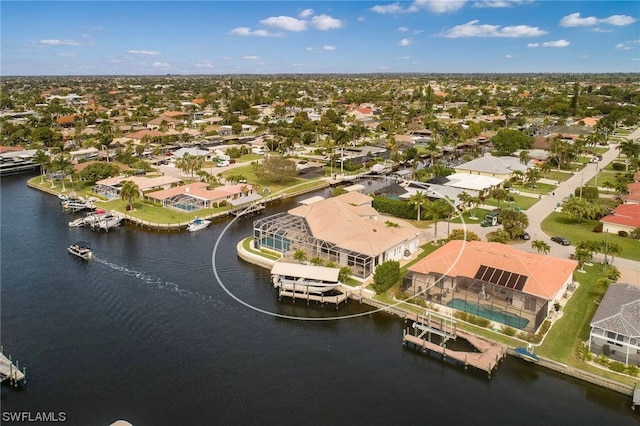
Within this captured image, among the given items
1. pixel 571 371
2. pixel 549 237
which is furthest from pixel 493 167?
pixel 571 371

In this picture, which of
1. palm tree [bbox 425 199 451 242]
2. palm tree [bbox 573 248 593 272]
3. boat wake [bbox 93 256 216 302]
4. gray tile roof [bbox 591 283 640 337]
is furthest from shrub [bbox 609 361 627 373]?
boat wake [bbox 93 256 216 302]

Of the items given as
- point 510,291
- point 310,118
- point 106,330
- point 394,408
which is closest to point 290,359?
point 394,408

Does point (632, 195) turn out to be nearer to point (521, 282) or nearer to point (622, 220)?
point (622, 220)

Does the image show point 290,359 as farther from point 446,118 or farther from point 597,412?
point 446,118

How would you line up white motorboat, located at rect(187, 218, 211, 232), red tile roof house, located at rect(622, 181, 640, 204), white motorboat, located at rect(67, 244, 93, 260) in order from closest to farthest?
1. white motorboat, located at rect(67, 244, 93, 260)
2. white motorboat, located at rect(187, 218, 211, 232)
3. red tile roof house, located at rect(622, 181, 640, 204)

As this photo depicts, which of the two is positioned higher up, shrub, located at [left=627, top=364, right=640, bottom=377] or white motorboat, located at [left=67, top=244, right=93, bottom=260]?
white motorboat, located at [left=67, top=244, right=93, bottom=260]

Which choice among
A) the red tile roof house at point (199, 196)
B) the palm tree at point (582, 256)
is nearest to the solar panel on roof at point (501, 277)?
the palm tree at point (582, 256)

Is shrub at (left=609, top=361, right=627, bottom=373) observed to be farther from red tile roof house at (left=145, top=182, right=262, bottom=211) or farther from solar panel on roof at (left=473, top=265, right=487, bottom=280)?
red tile roof house at (left=145, top=182, right=262, bottom=211)
